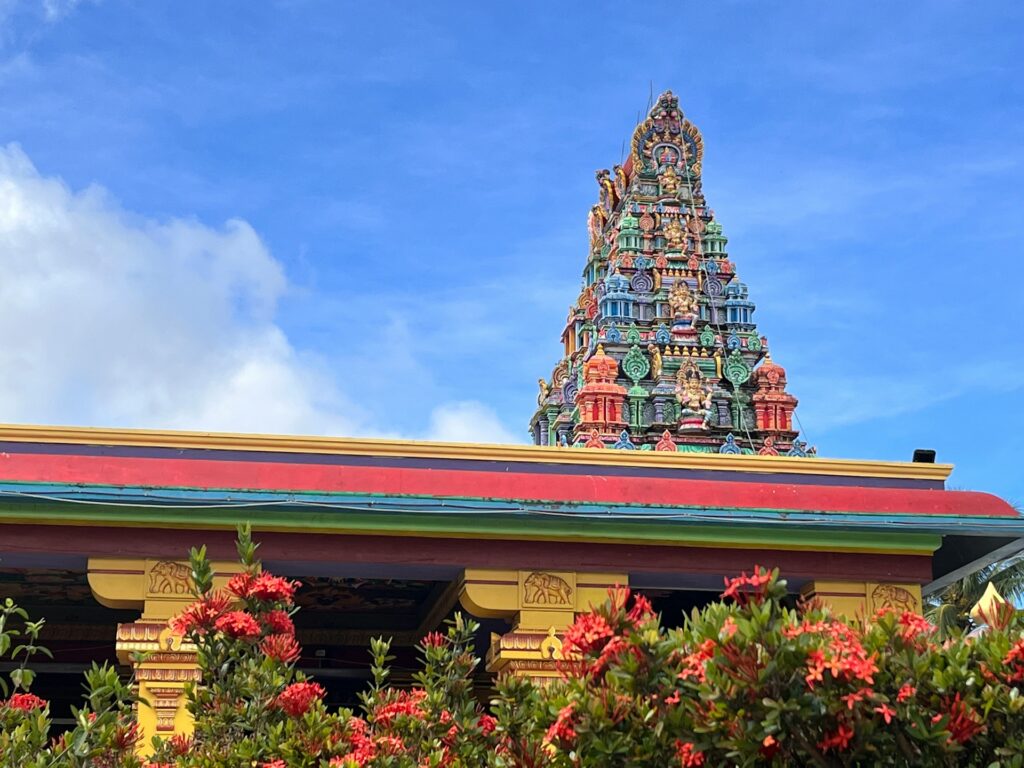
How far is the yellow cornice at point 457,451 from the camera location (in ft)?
46.0

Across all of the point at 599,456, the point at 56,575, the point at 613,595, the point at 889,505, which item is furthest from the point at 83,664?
the point at 613,595

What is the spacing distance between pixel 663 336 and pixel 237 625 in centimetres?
3059

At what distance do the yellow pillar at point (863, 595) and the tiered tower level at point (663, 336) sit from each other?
2081cm

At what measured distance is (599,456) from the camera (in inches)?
577

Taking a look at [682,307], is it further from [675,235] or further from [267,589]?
[267,589]

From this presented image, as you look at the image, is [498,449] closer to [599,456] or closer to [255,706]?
[599,456]

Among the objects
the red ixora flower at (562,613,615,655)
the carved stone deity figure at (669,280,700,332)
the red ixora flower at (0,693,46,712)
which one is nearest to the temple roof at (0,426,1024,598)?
Result: the red ixora flower at (0,693,46,712)

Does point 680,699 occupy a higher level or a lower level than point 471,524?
lower

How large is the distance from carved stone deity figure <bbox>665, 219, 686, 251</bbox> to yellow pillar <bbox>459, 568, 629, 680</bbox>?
2677 cm

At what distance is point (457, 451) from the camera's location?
14.5 m

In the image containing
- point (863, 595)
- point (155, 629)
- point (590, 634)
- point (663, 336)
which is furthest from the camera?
point (663, 336)

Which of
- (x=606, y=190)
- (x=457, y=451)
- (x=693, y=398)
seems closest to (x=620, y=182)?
(x=606, y=190)

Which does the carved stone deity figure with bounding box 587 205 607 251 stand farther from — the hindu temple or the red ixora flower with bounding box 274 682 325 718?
the red ixora flower with bounding box 274 682 325 718

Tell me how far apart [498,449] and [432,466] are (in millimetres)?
716
